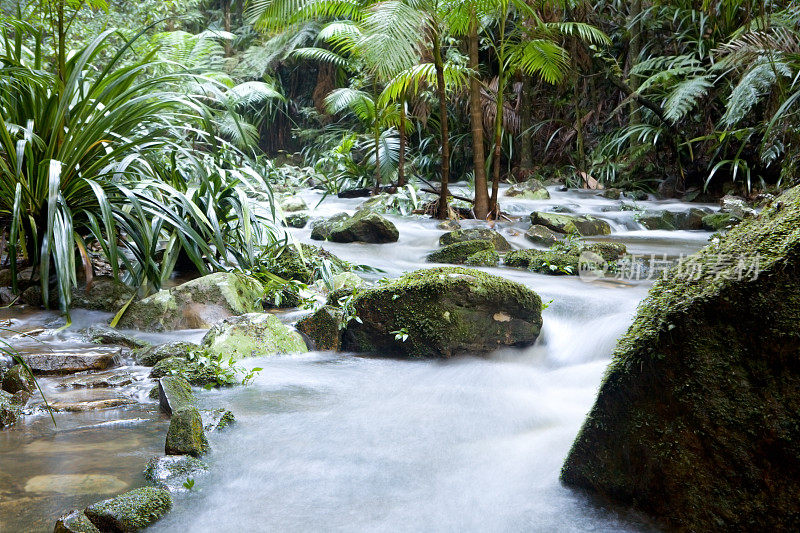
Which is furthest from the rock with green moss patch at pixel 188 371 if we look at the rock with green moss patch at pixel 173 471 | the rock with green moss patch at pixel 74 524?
the rock with green moss patch at pixel 74 524

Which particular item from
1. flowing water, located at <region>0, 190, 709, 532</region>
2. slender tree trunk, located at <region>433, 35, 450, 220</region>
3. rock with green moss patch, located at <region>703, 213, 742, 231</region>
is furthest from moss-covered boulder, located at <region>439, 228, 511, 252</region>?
flowing water, located at <region>0, 190, 709, 532</region>

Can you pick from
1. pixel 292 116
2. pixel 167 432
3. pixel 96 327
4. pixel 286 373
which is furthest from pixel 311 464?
pixel 292 116

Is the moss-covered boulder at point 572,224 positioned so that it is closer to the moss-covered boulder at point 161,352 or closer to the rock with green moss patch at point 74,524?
the moss-covered boulder at point 161,352

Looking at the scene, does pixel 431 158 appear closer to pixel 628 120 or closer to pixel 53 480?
pixel 628 120

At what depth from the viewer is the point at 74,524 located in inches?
58.9

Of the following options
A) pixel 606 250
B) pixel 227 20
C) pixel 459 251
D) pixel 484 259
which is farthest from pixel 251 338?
pixel 227 20

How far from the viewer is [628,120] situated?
414 inches

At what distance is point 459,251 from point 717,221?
3129mm

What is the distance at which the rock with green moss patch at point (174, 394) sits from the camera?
2.33 m

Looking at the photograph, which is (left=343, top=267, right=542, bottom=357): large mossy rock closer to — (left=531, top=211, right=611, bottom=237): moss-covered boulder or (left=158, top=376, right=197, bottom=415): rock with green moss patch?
(left=158, top=376, right=197, bottom=415): rock with green moss patch

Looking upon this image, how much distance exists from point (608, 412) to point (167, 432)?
1.40m

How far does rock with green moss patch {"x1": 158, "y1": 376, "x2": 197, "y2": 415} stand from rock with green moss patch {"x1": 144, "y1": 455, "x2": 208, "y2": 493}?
1.31 feet

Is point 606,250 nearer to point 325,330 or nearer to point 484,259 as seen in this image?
point 484,259

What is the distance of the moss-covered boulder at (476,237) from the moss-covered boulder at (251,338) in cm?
294
